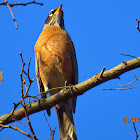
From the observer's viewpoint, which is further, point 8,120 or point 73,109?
point 73,109

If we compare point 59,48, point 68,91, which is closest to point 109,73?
point 68,91

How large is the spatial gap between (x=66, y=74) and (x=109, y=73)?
6.22 ft

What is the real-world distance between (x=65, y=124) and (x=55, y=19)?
2857mm

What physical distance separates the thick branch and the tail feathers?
4.28ft

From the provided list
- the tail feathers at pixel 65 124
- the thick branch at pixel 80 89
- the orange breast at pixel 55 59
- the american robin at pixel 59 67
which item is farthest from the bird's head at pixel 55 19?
the thick branch at pixel 80 89

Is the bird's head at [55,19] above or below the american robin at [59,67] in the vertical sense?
above

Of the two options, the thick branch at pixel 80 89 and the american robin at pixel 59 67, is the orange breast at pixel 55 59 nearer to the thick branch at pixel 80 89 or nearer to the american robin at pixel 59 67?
the american robin at pixel 59 67

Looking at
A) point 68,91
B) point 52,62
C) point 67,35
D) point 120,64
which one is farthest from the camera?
point 67,35

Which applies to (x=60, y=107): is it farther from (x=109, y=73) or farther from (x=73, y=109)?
(x=109, y=73)

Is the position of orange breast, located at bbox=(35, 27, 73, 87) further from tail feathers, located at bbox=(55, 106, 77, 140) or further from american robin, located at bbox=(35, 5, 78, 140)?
tail feathers, located at bbox=(55, 106, 77, 140)

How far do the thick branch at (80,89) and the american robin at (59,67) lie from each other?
1.37 metres

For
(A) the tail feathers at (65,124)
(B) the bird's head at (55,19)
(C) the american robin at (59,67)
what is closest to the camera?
(A) the tail feathers at (65,124)

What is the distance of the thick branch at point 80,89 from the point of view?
12.8 ft

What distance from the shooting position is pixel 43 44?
5.86 meters
